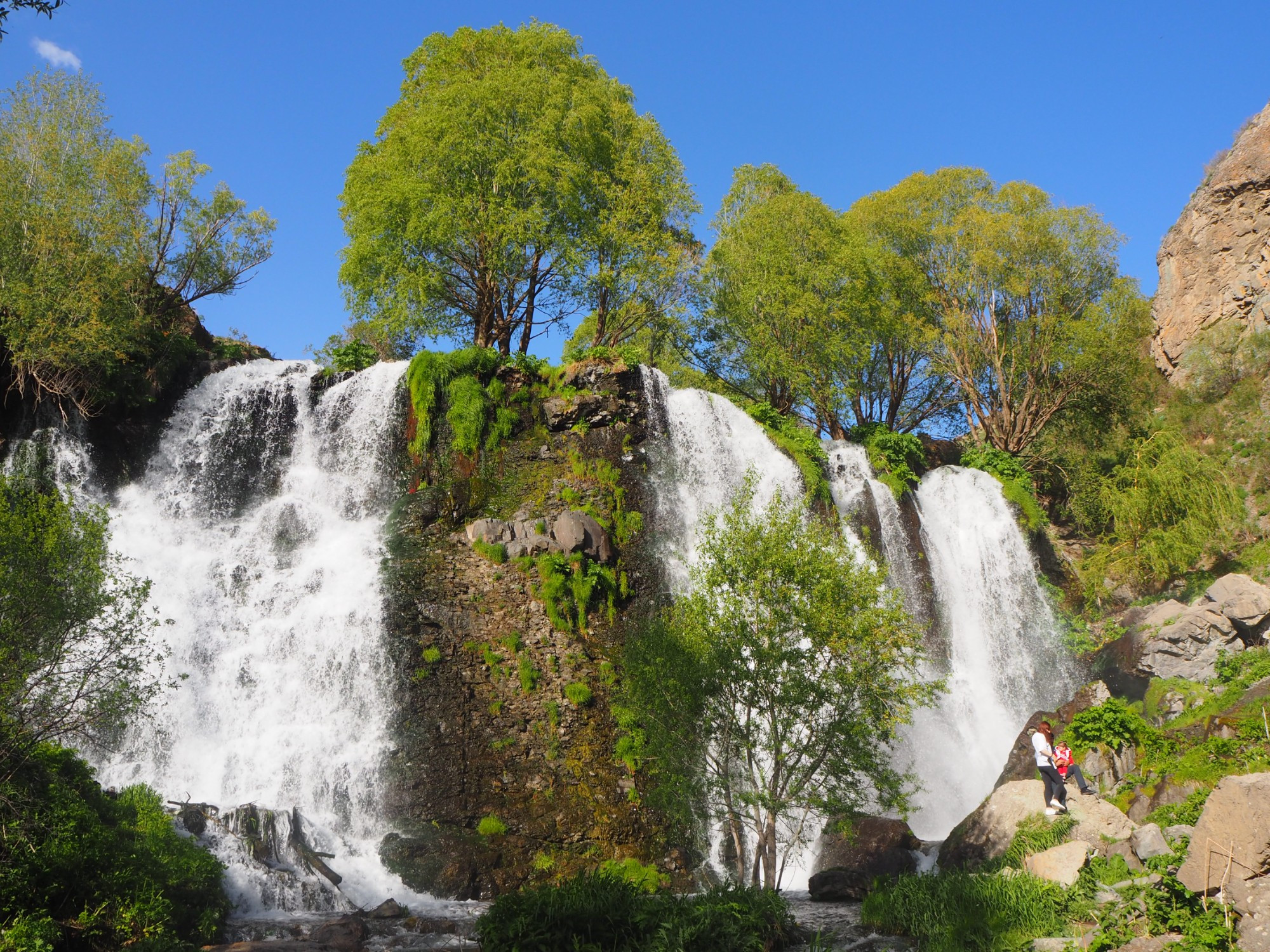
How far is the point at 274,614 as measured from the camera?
895 inches

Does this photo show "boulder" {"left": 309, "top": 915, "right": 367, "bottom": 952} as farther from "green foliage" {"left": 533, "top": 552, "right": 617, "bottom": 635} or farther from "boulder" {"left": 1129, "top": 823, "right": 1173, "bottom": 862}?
"boulder" {"left": 1129, "top": 823, "right": 1173, "bottom": 862}

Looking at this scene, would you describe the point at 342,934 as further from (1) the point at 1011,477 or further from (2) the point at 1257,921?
(1) the point at 1011,477

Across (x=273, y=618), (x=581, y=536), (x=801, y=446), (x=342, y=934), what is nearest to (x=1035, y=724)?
(x=801, y=446)

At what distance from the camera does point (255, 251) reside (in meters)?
30.4

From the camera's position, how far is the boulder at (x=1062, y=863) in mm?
12680

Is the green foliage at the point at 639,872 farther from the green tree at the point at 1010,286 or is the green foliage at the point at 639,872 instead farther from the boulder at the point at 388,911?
the green tree at the point at 1010,286

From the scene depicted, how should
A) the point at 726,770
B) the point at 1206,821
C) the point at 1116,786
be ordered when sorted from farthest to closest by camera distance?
the point at 1116,786, the point at 726,770, the point at 1206,821

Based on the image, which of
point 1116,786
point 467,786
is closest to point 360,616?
point 467,786

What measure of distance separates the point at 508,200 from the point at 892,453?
16.2 metres

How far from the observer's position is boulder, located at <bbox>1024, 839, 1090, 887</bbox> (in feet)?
41.6

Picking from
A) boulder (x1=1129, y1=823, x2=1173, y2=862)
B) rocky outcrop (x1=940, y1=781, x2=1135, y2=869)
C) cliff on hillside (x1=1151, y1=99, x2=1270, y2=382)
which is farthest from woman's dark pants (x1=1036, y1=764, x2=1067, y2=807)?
cliff on hillside (x1=1151, y1=99, x2=1270, y2=382)

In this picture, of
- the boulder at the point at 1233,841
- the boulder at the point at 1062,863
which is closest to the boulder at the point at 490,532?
the boulder at the point at 1062,863

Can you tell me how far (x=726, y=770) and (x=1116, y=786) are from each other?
27.3 ft

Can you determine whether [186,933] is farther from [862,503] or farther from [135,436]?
[862,503]
